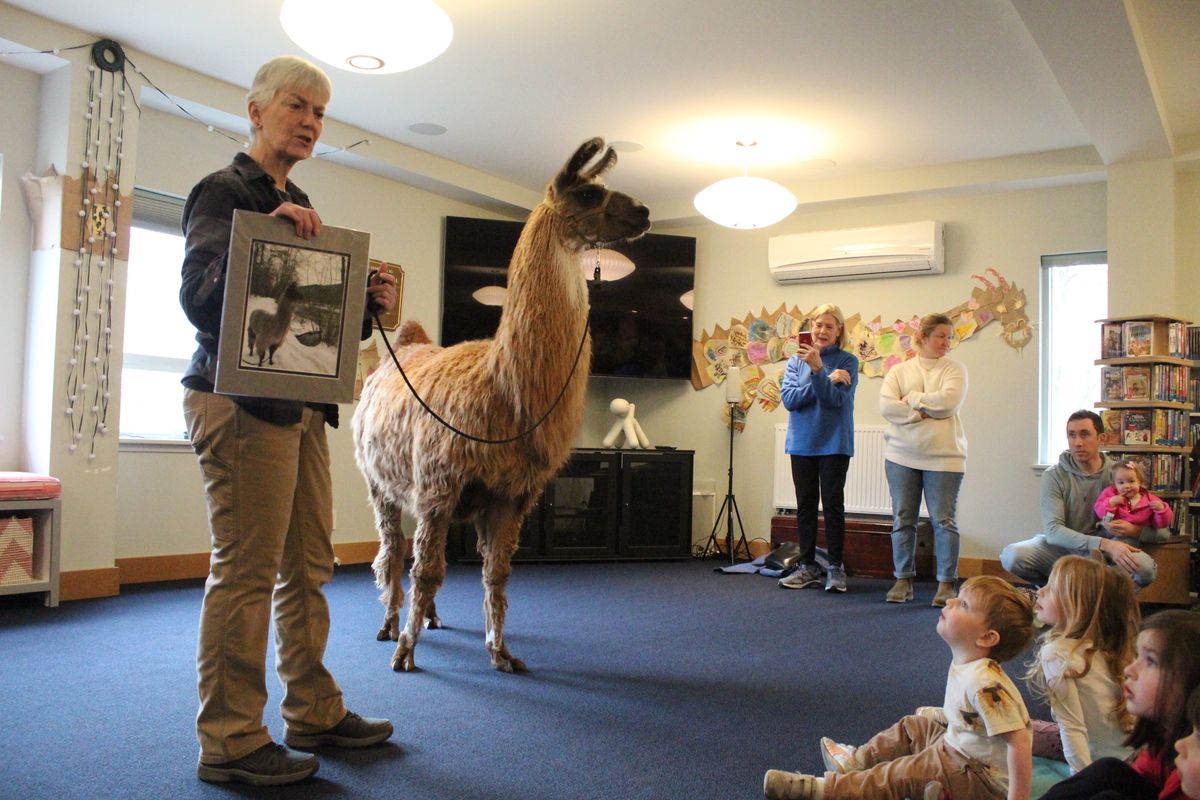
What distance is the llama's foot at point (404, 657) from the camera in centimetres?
285

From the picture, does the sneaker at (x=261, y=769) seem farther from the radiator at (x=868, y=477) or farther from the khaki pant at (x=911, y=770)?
the radiator at (x=868, y=477)

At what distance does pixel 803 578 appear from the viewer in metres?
5.01

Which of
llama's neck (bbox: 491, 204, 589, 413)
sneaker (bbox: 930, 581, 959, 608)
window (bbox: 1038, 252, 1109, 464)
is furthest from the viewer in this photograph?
window (bbox: 1038, 252, 1109, 464)

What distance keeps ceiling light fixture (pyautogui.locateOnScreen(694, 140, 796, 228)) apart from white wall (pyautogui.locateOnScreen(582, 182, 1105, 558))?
1.37 metres

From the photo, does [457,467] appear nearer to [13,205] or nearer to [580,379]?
[580,379]

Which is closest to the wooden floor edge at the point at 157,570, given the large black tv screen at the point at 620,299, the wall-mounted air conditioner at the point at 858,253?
the large black tv screen at the point at 620,299

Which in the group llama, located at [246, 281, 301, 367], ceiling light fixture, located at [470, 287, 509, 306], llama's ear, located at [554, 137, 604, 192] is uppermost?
ceiling light fixture, located at [470, 287, 509, 306]

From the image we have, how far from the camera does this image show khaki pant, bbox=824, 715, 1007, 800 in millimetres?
1651

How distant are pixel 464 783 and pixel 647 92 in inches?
157

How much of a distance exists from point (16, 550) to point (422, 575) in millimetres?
→ 2176

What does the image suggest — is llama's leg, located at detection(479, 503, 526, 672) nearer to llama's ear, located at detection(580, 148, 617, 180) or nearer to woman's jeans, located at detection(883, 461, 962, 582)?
llama's ear, located at detection(580, 148, 617, 180)

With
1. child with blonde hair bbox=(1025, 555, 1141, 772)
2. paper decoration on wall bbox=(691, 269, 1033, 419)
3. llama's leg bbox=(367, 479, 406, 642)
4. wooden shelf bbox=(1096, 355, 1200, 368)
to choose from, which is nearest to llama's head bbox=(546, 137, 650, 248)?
llama's leg bbox=(367, 479, 406, 642)

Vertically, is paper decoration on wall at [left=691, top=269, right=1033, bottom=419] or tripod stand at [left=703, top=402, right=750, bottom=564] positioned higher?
paper decoration on wall at [left=691, top=269, right=1033, bottom=419]

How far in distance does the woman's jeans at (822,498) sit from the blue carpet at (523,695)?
1.77 ft
